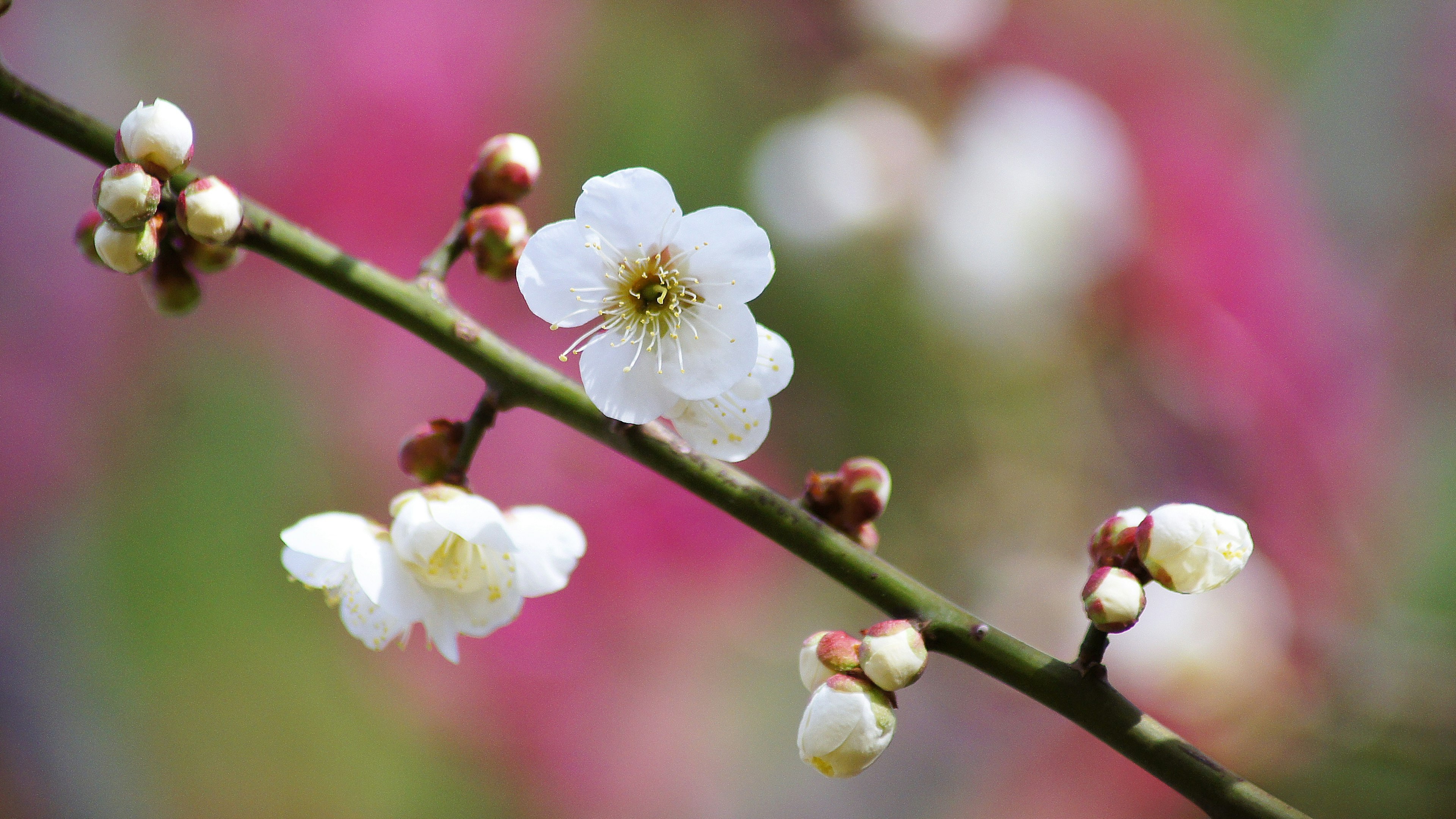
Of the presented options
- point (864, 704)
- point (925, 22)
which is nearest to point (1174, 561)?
point (864, 704)

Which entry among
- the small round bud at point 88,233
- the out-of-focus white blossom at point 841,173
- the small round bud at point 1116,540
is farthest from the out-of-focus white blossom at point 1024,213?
the small round bud at point 88,233

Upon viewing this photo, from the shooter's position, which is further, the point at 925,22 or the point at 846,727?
the point at 925,22

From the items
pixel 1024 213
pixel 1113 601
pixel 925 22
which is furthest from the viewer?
pixel 925 22

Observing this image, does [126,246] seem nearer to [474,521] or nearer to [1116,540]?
[474,521]

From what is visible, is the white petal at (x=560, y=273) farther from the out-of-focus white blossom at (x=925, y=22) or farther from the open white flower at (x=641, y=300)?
the out-of-focus white blossom at (x=925, y=22)

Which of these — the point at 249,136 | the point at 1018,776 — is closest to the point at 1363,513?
the point at 1018,776

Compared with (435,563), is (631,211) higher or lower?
higher

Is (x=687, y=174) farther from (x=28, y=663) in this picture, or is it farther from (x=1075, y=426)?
(x=28, y=663)
